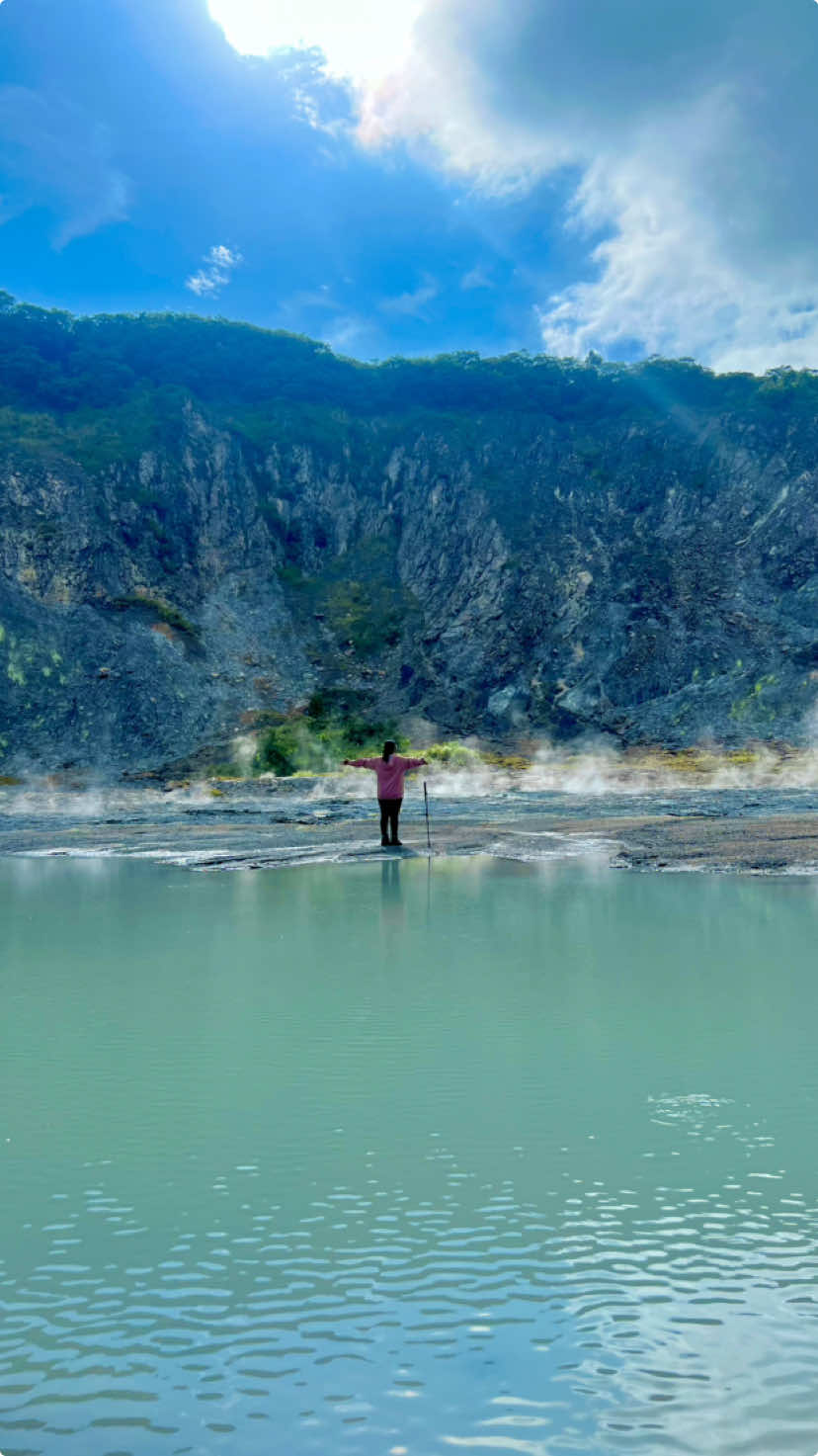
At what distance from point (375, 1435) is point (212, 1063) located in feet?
14.5

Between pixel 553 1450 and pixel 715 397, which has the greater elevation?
pixel 715 397

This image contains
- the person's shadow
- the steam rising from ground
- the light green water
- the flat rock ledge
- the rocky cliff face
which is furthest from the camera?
the rocky cliff face

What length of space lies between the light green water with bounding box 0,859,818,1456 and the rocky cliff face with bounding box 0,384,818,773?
4811 centimetres

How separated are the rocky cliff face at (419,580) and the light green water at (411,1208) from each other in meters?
48.1

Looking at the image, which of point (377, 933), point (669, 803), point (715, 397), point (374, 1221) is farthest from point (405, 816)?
point (715, 397)

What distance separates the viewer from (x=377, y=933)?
13.5 m

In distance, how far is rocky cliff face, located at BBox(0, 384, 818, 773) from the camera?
60.1m

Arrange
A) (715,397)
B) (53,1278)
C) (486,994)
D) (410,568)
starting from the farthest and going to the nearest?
(715,397)
(410,568)
(486,994)
(53,1278)

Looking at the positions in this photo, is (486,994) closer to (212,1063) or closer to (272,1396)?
(212,1063)

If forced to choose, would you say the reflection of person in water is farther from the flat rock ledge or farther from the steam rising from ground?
the steam rising from ground

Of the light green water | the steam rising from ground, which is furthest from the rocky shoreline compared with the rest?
the light green water

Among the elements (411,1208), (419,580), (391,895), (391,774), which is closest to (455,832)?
(391,774)

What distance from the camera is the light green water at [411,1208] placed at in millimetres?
3752

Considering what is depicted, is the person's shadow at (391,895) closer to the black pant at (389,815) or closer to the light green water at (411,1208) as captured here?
the black pant at (389,815)
